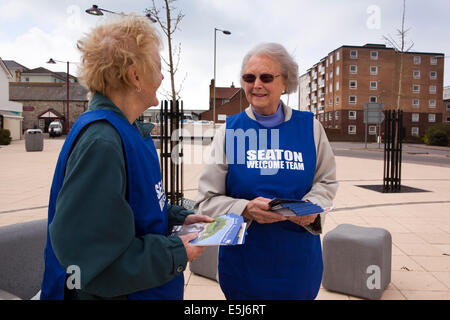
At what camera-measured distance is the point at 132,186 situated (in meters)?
1.31

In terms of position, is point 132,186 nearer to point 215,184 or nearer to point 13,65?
point 215,184

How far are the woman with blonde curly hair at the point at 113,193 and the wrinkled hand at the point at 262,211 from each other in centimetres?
56

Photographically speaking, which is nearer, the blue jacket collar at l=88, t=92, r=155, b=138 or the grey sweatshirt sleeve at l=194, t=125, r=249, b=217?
the blue jacket collar at l=88, t=92, r=155, b=138

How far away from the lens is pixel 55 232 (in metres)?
1.16

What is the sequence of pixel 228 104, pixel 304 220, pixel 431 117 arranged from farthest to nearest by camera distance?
1. pixel 228 104
2. pixel 431 117
3. pixel 304 220

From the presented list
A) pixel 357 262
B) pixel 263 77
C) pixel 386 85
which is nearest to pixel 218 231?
pixel 263 77

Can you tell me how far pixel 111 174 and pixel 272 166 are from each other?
107cm

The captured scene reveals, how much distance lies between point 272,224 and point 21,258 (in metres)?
1.49

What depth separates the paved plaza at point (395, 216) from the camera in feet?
12.6

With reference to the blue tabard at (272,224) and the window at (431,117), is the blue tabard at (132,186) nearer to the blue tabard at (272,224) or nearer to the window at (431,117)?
the blue tabard at (272,224)

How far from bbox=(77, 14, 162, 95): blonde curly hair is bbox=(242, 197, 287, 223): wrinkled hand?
33.8 inches

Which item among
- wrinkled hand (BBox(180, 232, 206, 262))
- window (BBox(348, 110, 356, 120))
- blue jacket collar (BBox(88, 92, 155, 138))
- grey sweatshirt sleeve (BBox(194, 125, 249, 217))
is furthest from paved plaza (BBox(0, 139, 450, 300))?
window (BBox(348, 110, 356, 120))

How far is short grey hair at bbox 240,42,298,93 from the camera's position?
227cm

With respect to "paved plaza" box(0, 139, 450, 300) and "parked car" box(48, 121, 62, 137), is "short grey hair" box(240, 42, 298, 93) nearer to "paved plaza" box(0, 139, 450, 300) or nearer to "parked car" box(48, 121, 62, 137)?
"paved plaza" box(0, 139, 450, 300)
